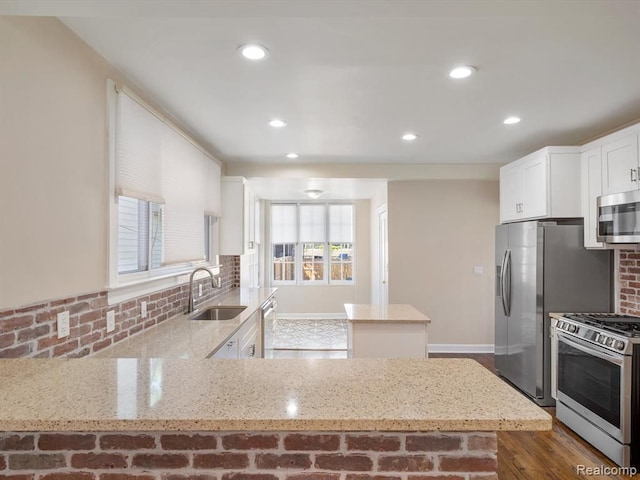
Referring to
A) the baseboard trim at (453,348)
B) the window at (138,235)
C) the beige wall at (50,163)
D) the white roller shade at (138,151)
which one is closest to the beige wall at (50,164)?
the beige wall at (50,163)

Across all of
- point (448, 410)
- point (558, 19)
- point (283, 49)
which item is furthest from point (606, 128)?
point (448, 410)

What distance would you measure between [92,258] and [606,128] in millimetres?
4254

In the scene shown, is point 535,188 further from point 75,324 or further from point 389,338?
point 75,324

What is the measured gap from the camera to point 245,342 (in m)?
2.98

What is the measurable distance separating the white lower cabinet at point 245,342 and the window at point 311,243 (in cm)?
373

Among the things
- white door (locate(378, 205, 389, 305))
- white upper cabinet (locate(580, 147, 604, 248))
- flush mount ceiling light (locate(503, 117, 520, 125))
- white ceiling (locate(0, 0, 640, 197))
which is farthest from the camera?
white door (locate(378, 205, 389, 305))

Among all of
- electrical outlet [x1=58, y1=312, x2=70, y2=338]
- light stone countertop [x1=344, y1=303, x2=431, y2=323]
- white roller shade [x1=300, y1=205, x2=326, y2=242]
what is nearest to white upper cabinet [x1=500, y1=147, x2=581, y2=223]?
light stone countertop [x1=344, y1=303, x2=431, y2=323]

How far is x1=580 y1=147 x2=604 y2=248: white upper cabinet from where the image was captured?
3104 millimetres

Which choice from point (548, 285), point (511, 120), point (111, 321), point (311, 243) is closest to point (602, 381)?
point (548, 285)

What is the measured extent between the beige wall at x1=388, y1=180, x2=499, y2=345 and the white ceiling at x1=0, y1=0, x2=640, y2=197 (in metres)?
1.50

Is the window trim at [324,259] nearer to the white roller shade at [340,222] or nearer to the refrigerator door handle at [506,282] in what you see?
the white roller shade at [340,222]

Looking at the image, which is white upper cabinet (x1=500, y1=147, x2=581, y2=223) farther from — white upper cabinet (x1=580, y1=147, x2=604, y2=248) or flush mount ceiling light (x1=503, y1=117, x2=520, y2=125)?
flush mount ceiling light (x1=503, y1=117, x2=520, y2=125)

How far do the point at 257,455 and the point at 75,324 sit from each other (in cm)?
126

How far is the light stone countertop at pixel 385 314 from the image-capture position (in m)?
2.85
